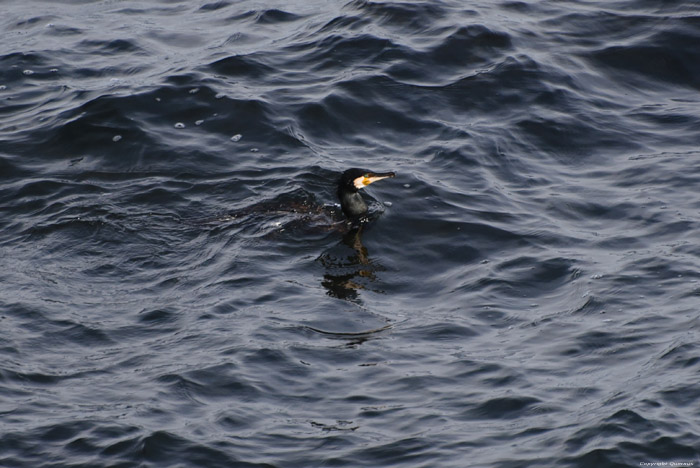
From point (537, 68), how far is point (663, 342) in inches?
251

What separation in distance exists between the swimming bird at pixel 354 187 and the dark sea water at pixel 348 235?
0.80ft

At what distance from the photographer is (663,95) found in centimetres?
1334

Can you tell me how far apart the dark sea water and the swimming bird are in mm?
244

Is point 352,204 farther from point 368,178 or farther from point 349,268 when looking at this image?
point 349,268

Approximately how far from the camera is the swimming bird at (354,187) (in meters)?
10.8

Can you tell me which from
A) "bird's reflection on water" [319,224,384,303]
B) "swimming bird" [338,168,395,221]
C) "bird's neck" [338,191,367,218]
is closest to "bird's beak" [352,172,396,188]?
"swimming bird" [338,168,395,221]

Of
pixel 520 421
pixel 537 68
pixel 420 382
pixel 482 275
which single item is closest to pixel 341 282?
pixel 482 275

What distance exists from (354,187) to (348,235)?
53cm

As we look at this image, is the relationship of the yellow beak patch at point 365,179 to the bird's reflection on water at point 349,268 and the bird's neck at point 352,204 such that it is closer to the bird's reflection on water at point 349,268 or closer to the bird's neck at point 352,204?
the bird's neck at point 352,204

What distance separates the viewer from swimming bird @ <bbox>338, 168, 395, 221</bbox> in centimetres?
1082

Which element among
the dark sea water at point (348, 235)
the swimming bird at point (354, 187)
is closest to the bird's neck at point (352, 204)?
the swimming bird at point (354, 187)

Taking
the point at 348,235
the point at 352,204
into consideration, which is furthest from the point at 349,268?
the point at 352,204

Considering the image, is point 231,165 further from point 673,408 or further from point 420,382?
point 673,408

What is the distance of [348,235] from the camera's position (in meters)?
10.8
